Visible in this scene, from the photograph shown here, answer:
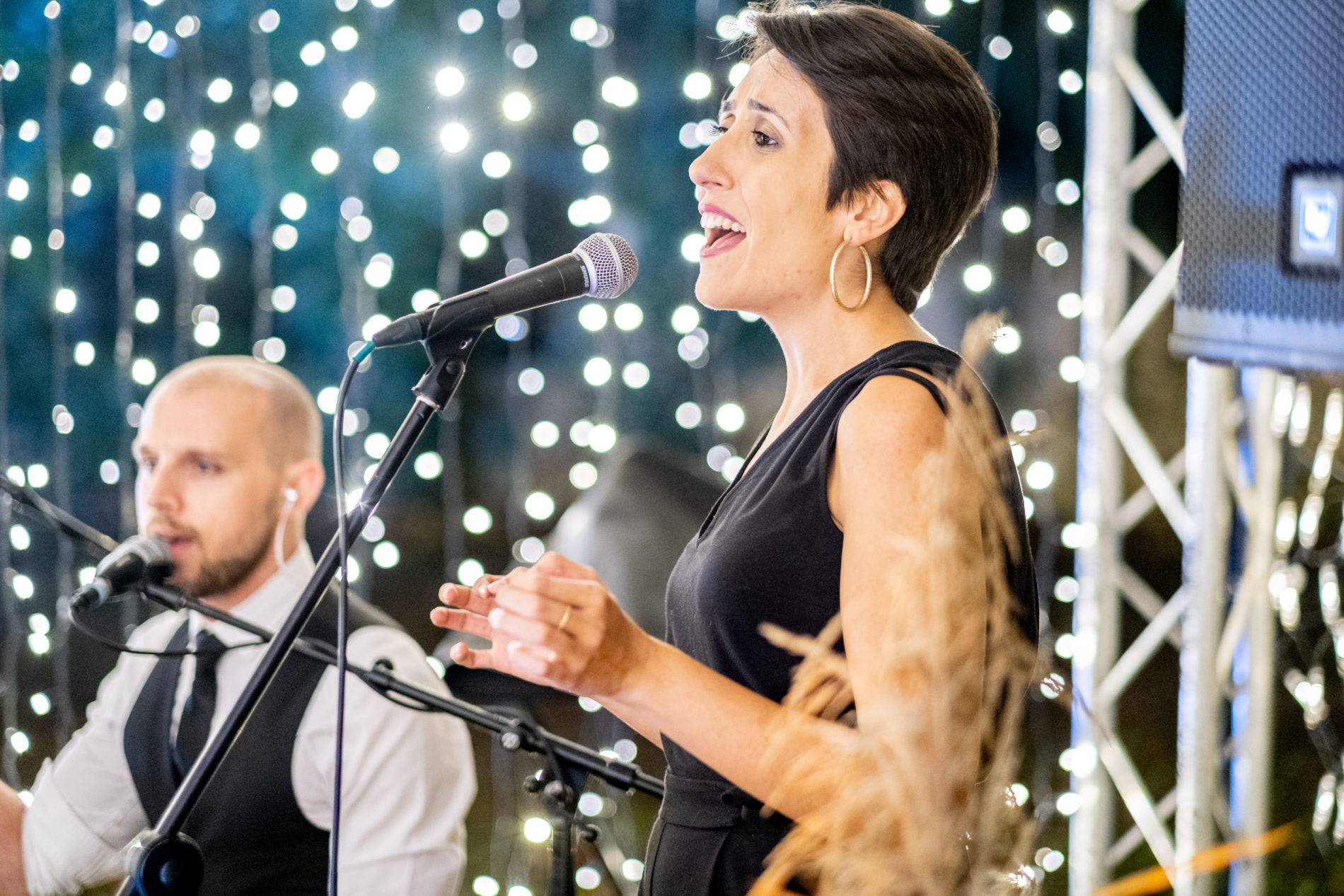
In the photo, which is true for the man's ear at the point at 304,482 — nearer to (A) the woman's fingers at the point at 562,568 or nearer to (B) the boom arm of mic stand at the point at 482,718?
(B) the boom arm of mic stand at the point at 482,718

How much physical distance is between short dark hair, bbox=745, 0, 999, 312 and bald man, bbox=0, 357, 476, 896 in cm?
106

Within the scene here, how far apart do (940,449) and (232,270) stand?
12.4ft

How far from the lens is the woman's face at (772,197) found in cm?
124

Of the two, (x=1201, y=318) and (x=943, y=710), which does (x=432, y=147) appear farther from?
A: (x=943, y=710)

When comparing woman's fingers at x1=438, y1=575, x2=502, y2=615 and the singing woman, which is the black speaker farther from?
woman's fingers at x1=438, y1=575, x2=502, y2=615

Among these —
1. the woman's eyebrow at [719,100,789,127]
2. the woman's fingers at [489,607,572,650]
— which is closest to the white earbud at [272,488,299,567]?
the woman's eyebrow at [719,100,789,127]

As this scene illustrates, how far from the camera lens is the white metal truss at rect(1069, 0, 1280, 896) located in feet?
6.82

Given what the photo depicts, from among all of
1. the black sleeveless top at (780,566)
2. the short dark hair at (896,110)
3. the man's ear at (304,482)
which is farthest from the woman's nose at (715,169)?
the man's ear at (304,482)

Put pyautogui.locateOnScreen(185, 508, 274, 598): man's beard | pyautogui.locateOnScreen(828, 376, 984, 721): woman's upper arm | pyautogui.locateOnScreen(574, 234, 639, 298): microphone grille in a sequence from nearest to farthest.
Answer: pyautogui.locateOnScreen(828, 376, 984, 721): woman's upper arm
pyautogui.locateOnScreen(574, 234, 639, 298): microphone grille
pyautogui.locateOnScreen(185, 508, 274, 598): man's beard

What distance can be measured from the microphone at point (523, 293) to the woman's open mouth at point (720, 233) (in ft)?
0.49

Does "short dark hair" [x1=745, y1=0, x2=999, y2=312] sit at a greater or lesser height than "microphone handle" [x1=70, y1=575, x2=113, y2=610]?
greater

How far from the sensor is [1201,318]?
1.04 m

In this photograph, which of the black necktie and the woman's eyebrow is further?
the black necktie

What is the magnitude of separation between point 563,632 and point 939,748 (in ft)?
1.17
